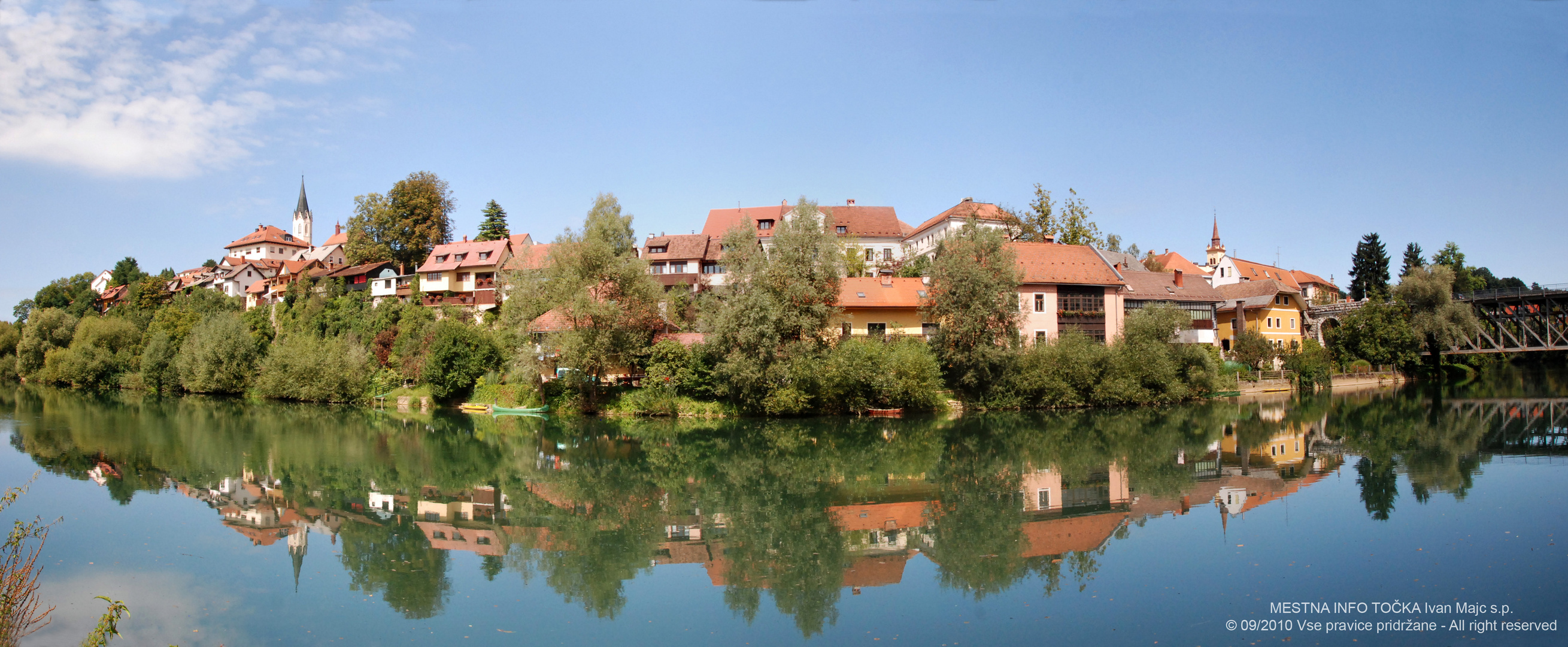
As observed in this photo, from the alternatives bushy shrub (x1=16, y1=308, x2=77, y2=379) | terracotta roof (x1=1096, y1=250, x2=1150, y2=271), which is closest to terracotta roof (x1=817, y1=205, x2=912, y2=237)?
terracotta roof (x1=1096, y1=250, x2=1150, y2=271)

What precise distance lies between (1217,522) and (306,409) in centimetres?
4523

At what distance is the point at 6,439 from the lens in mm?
30047

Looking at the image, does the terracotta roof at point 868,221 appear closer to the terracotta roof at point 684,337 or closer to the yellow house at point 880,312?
Answer: the yellow house at point 880,312

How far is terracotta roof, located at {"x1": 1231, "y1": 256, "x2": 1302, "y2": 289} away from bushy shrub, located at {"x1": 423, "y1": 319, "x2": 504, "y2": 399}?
6832 cm

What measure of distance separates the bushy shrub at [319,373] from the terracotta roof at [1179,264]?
221 feet

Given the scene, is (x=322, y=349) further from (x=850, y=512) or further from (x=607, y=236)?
(x=850, y=512)

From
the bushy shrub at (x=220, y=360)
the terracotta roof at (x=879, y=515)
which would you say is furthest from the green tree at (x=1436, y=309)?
the bushy shrub at (x=220, y=360)

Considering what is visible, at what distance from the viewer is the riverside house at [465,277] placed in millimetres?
57594

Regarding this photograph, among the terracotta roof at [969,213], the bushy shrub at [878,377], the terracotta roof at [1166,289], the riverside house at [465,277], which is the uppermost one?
the terracotta roof at [969,213]

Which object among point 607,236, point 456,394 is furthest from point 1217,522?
point 456,394

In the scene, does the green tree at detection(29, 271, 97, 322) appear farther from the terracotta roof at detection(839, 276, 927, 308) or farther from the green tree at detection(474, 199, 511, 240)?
the terracotta roof at detection(839, 276, 927, 308)

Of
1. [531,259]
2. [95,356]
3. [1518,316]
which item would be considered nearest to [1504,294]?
[1518,316]

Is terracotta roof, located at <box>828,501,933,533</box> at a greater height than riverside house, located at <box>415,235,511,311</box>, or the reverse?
riverside house, located at <box>415,235,511,311</box>

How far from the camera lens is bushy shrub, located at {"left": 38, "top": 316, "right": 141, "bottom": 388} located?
193 feet
